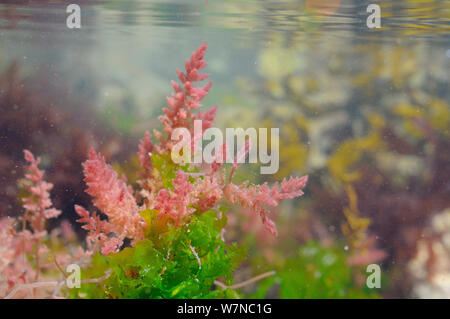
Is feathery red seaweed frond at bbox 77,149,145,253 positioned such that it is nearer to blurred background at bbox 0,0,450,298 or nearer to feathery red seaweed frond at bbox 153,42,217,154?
feathery red seaweed frond at bbox 153,42,217,154

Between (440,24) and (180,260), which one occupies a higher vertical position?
(440,24)

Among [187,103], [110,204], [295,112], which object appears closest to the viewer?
[110,204]

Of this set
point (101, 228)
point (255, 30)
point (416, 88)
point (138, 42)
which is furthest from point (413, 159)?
point (138, 42)

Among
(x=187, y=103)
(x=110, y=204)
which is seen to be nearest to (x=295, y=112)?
(x=187, y=103)

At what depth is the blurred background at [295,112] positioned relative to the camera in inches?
164

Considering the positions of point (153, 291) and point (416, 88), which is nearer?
point (153, 291)

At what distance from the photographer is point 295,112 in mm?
4715

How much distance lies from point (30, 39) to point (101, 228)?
4.34 meters

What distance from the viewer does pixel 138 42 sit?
5.55 m

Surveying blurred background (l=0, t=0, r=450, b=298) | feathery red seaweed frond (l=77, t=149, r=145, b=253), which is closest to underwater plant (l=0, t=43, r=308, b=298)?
feathery red seaweed frond (l=77, t=149, r=145, b=253)

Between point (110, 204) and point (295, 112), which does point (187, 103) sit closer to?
point (110, 204)

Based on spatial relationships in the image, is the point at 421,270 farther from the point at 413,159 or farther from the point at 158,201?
the point at 158,201

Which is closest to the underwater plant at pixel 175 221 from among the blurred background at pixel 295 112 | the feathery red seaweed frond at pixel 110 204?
the feathery red seaweed frond at pixel 110 204
